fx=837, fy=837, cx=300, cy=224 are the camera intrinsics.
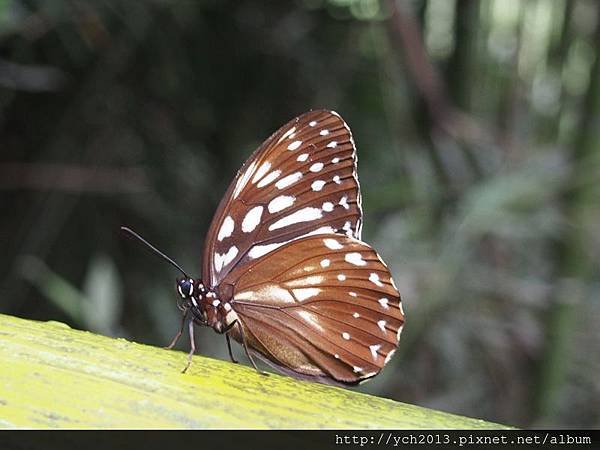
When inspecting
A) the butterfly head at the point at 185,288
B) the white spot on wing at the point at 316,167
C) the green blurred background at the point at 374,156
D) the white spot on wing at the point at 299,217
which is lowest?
the butterfly head at the point at 185,288

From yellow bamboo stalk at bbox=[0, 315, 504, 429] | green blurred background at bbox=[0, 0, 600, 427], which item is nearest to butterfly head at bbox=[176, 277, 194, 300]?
yellow bamboo stalk at bbox=[0, 315, 504, 429]

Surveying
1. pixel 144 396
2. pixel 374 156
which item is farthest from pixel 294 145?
pixel 374 156

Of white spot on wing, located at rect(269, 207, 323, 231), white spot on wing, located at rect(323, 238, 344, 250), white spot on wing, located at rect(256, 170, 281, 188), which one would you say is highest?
white spot on wing, located at rect(256, 170, 281, 188)

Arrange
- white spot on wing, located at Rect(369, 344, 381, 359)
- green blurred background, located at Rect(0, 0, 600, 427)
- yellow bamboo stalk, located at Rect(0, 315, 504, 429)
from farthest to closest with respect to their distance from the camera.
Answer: green blurred background, located at Rect(0, 0, 600, 427) → white spot on wing, located at Rect(369, 344, 381, 359) → yellow bamboo stalk, located at Rect(0, 315, 504, 429)

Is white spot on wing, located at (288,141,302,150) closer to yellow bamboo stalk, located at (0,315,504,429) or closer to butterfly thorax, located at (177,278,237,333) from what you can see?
butterfly thorax, located at (177,278,237,333)

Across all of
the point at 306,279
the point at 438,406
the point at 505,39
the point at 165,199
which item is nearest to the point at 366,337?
the point at 306,279

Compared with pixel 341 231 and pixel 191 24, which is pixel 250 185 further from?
pixel 191 24

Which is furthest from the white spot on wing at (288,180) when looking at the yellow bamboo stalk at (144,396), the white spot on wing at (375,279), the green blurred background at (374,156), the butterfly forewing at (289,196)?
the green blurred background at (374,156)

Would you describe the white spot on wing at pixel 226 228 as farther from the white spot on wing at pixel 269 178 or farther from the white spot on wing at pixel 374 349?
the white spot on wing at pixel 374 349
